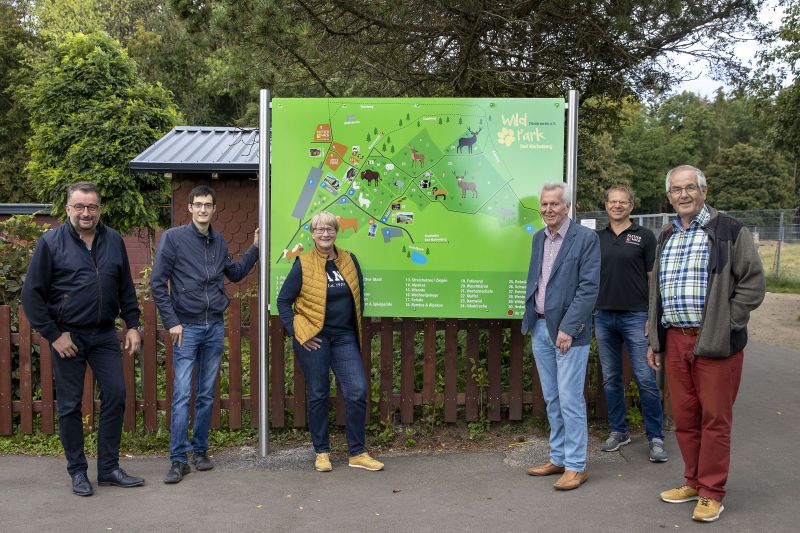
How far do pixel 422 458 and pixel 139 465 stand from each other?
2020 mm

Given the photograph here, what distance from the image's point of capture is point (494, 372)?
5.60 metres

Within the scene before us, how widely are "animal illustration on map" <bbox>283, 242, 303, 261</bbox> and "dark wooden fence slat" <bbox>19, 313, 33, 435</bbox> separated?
7.04 ft

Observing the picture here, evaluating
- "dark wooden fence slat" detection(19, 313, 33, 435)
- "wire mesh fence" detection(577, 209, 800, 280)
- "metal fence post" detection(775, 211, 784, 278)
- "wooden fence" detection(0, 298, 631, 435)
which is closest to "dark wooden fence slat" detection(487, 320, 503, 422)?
"wooden fence" detection(0, 298, 631, 435)

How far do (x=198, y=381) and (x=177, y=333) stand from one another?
435 millimetres

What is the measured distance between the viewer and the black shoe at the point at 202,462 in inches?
193

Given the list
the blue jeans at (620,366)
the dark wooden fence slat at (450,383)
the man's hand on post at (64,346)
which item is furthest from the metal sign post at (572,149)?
the man's hand on post at (64,346)

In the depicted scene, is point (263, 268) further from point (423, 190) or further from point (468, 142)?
point (468, 142)

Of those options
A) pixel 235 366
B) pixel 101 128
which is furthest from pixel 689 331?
pixel 101 128

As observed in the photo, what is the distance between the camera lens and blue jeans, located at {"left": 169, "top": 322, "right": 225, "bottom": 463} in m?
4.75

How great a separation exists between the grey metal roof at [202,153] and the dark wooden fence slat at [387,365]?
4.77 metres

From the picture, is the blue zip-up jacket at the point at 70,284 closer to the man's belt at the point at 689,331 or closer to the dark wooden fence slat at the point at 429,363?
the dark wooden fence slat at the point at 429,363

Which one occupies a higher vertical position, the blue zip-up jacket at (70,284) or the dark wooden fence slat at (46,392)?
the blue zip-up jacket at (70,284)

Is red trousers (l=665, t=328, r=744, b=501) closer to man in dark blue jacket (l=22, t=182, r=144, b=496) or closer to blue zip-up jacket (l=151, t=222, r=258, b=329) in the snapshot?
blue zip-up jacket (l=151, t=222, r=258, b=329)

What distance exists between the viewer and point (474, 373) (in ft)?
18.4
